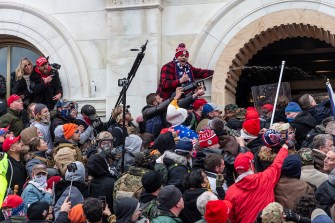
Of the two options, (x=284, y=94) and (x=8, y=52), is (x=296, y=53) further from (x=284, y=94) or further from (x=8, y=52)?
(x=8, y=52)

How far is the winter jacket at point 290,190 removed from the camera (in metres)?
8.69

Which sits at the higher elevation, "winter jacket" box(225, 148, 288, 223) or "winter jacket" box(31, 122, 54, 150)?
"winter jacket" box(31, 122, 54, 150)

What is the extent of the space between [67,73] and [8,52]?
176cm

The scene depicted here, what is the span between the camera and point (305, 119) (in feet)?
36.2

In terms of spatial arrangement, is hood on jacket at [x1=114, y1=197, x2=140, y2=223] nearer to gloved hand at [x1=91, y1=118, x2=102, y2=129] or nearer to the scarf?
gloved hand at [x1=91, y1=118, x2=102, y2=129]

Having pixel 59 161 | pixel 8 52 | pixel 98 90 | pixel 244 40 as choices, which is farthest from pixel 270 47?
pixel 59 161

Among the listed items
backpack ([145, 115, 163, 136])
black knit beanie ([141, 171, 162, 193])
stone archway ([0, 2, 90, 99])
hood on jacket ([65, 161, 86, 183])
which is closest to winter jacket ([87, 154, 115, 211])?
hood on jacket ([65, 161, 86, 183])

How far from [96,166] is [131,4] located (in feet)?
16.7

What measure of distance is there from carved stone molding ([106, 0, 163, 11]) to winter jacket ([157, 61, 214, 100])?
1.19 meters

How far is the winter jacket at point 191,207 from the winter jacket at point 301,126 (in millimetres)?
2724

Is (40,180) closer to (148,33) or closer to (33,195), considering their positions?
(33,195)

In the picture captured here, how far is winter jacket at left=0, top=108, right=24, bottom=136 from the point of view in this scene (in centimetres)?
1257

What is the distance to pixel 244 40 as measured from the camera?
44.1 feet

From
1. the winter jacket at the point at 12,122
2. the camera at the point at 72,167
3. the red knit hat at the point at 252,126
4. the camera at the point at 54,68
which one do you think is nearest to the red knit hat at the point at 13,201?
the camera at the point at 72,167
